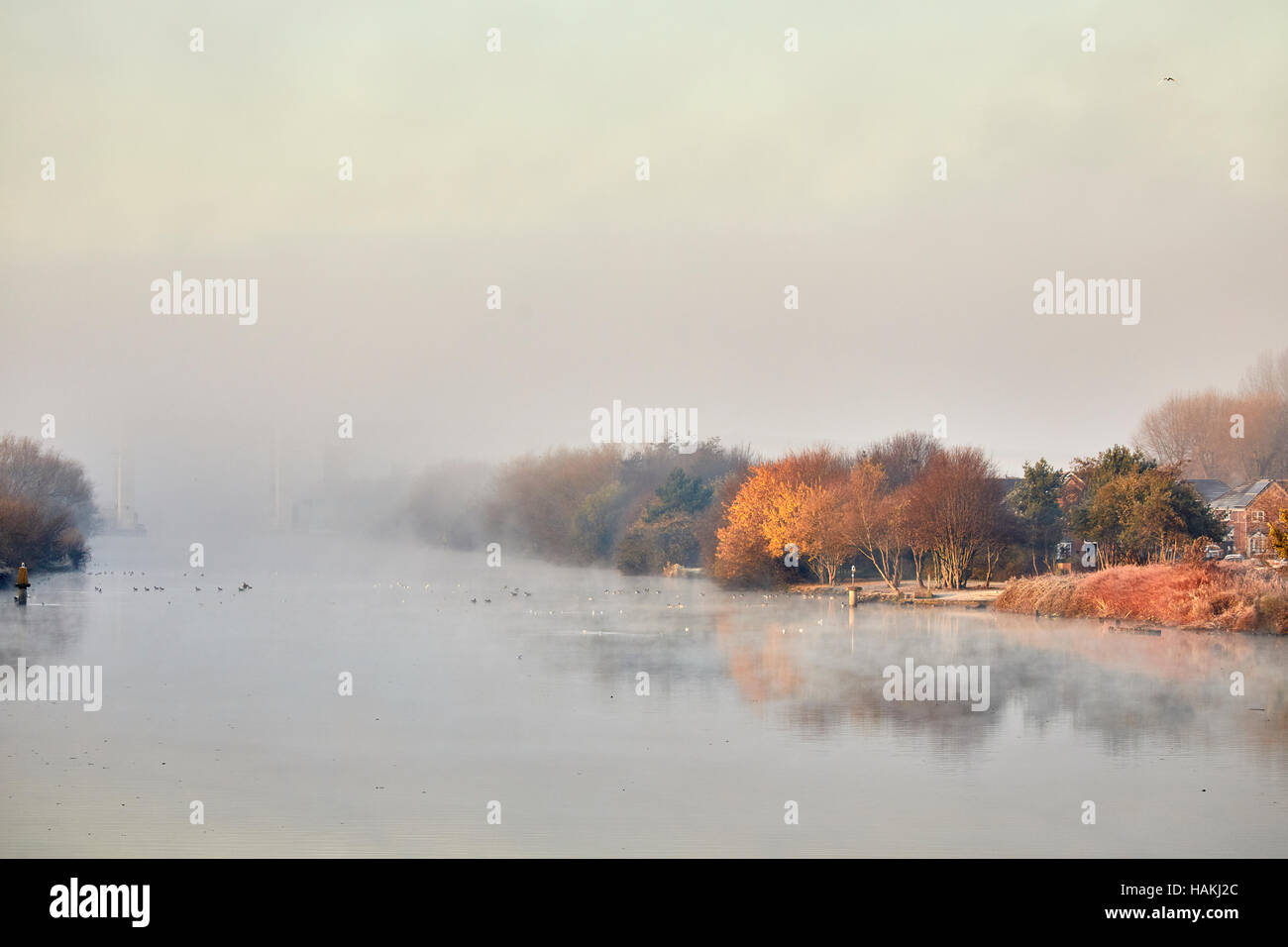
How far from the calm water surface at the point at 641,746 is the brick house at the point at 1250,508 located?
27.6 m

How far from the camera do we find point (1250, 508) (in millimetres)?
51719

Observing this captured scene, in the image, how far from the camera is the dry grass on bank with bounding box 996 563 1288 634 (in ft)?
82.8

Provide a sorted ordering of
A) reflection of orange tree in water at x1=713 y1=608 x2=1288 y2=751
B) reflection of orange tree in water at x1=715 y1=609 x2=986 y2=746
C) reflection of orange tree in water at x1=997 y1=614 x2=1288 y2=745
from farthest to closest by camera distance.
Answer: reflection of orange tree in water at x1=997 y1=614 x2=1288 y2=745 < reflection of orange tree in water at x1=715 y1=609 x2=986 y2=746 < reflection of orange tree in water at x1=713 y1=608 x2=1288 y2=751

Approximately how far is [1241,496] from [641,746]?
47.9 metres

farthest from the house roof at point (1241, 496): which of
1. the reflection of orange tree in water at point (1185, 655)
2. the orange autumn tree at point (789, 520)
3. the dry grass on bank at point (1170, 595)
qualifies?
the reflection of orange tree in water at point (1185, 655)

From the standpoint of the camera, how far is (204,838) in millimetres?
9703

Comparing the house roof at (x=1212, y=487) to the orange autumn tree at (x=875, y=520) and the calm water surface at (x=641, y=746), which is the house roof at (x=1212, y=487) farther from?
the calm water surface at (x=641, y=746)

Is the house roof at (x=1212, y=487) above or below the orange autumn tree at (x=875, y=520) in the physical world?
above

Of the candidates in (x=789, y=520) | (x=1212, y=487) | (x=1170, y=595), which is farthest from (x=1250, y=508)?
(x=1170, y=595)

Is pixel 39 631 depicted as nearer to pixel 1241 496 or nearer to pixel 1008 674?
pixel 1008 674

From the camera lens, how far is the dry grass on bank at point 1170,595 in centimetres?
2523

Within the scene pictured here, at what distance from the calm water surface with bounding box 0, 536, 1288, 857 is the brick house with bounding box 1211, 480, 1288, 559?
27640 mm

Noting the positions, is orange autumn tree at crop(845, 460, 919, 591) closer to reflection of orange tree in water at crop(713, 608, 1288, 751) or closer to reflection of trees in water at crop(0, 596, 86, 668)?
reflection of orange tree in water at crop(713, 608, 1288, 751)

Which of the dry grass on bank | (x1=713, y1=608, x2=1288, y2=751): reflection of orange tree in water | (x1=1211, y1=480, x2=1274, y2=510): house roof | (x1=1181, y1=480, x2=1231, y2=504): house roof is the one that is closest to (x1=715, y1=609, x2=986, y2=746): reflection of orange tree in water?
(x1=713, y1=608, x2=1288, y2=751): reflection of orange tree in water
